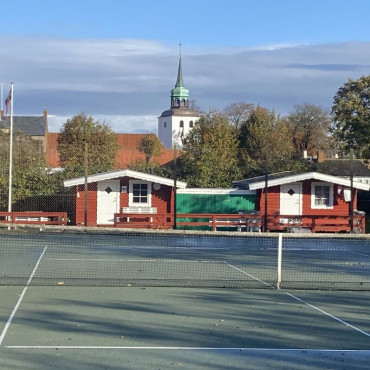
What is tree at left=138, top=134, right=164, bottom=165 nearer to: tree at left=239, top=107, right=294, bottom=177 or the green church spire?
tree at left=239, top=107, right=294, bottom=177

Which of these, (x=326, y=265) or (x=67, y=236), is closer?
(x=326, y=265)

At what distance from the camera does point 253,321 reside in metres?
12.5

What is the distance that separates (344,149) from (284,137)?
7890 mm

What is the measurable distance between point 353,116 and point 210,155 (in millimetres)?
14082

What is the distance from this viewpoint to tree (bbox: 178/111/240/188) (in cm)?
4532

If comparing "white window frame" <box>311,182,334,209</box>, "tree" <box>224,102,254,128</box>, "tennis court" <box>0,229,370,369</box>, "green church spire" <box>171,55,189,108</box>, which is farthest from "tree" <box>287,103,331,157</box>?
"green church spire" <box>171,55,189,108</box>

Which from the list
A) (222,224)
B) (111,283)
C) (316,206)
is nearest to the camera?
(111,283)

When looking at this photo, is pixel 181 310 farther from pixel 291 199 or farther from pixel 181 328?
pixel 291 199

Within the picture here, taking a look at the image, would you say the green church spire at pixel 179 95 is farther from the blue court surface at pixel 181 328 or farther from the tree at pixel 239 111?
the blue court surface at pixel 181 328

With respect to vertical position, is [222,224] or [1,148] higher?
[1,148]

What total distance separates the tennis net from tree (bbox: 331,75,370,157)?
22053 millimetres

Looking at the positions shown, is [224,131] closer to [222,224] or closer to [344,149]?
[344,149]

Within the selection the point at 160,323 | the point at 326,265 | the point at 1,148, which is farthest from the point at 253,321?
the point at 1,148

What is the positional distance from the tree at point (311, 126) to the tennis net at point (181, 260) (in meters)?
48.9
